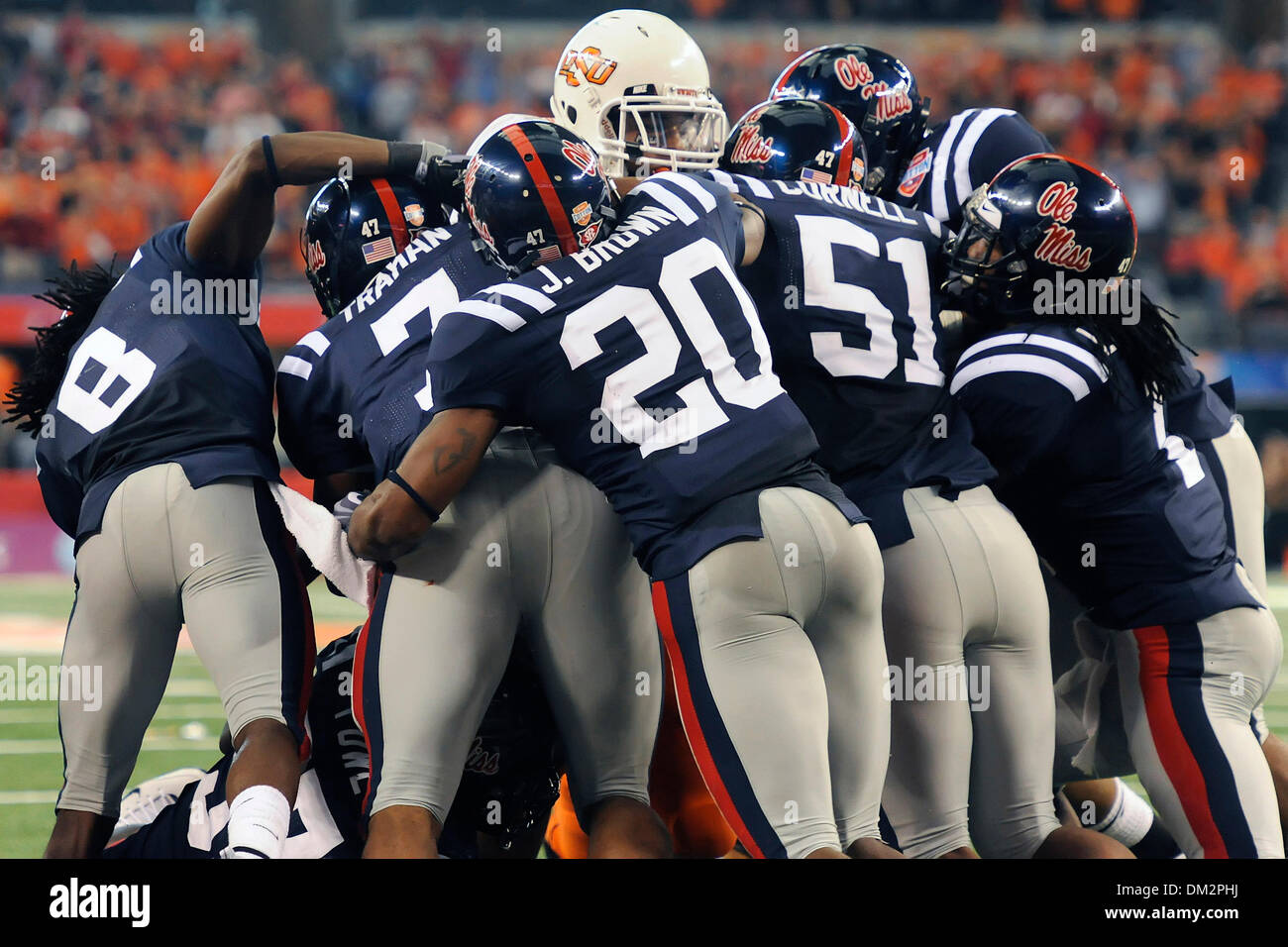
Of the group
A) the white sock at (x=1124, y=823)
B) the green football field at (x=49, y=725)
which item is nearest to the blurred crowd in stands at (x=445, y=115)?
the green football field at (x=49, y=725)

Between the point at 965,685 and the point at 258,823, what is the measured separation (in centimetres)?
156

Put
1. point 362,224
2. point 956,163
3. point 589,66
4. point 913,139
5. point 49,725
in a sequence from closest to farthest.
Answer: point 362,224, point 589,66, point 913,139, point 956,163, point 49,725

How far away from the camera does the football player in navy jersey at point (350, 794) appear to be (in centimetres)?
343

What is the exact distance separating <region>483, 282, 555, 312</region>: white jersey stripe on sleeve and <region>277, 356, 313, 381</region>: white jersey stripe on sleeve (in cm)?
74

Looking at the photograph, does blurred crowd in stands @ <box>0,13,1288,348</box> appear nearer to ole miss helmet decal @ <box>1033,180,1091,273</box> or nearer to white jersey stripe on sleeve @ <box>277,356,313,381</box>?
white jersey stripe on sleeve @ <box>277,356,313,381</box>

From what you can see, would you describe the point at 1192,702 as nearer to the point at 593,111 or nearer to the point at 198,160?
the point at 593,111

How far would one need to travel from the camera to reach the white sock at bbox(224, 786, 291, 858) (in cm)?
313

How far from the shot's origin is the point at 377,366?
3.55 m

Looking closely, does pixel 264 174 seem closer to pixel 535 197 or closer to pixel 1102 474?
pixel 535 197

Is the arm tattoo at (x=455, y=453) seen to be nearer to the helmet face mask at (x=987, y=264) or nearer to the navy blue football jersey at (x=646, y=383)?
the navy blue football jersey at (x=646, y=383)

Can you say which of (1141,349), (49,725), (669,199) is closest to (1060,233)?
(1141,349)

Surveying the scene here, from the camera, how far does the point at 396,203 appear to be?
393cm

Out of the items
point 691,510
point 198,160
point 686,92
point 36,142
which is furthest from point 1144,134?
point 691,510
